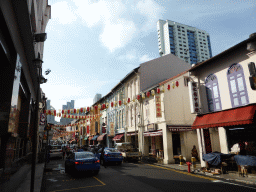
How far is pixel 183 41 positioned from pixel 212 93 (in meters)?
88.6

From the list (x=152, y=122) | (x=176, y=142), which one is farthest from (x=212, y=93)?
(x=176, y=142)

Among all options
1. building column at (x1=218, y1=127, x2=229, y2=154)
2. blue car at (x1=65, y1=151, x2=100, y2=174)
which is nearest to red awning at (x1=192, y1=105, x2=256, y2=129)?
building column at (x1=218, y1=127, x2=229, y2=154)

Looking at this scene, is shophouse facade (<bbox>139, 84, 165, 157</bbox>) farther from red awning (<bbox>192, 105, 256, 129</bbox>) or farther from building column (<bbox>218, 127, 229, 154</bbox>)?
building column (<bbox>218, 127, 229, 154</bbox>)

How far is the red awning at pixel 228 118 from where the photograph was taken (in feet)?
32.1

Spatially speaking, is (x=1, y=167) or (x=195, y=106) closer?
(x=1, y=167)

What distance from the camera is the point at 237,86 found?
1133cm

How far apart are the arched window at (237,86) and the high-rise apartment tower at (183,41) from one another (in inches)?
3260

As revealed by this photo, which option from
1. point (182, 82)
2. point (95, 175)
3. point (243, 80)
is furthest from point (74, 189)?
point (182, 82)

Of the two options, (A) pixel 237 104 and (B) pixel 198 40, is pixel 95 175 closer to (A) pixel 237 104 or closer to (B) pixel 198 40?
(A) pixel 237 104

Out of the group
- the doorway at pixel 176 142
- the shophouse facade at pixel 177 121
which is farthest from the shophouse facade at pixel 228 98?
the doorway at pixel 176 142

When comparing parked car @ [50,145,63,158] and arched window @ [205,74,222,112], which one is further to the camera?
parked car @ [50,145,63,158]

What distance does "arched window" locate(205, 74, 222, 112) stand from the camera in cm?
1277

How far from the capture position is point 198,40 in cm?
9688

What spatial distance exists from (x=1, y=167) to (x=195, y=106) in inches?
505
